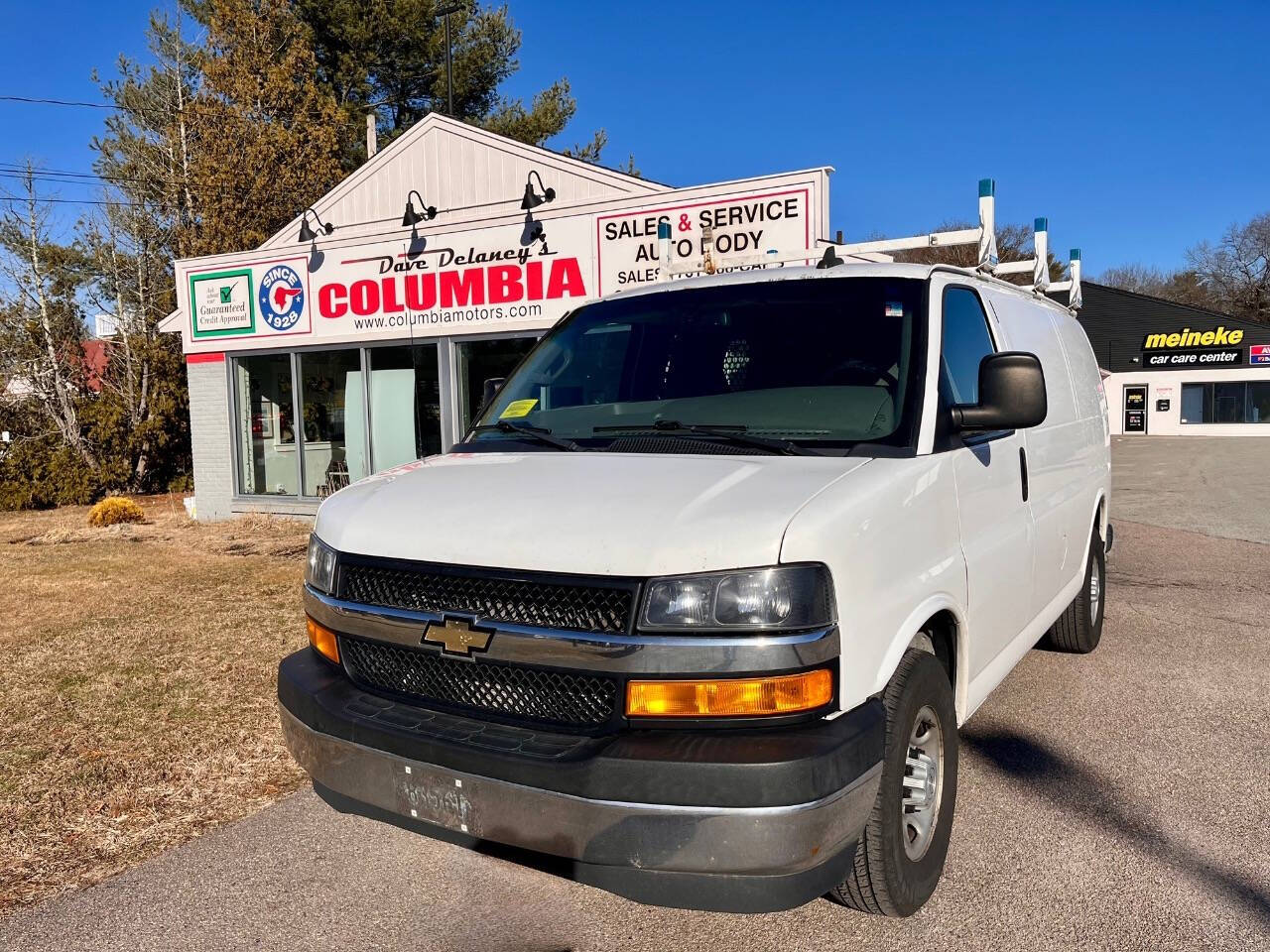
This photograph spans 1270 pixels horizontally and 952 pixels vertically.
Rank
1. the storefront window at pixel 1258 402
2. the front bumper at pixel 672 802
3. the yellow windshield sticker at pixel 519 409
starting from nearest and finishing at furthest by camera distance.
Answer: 1. the front bumper at pixel 672 802
2. the yellow windshield sticker at pixel 519 409
3. the storefront window at pixel 1258 402

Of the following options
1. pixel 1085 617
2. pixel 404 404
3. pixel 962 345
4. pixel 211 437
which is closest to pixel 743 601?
pixel 962 345

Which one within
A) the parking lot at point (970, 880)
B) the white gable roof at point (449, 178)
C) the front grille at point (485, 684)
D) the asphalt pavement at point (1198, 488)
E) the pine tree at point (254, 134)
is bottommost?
the asphalt pavement at point (1198, 488)

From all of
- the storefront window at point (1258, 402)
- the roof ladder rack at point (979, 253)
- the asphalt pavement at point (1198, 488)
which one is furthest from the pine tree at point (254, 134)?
the storefront window at point (1258, 402)

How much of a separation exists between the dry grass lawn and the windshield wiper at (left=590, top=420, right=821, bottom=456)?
2.29 meters

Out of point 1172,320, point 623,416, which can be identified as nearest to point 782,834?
point 623,416

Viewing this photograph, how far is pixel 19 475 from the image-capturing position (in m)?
19.3

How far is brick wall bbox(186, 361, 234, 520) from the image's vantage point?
47.7 feet

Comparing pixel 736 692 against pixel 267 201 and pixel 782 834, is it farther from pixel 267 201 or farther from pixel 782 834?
pixel 267 201

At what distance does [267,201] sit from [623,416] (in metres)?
19.7

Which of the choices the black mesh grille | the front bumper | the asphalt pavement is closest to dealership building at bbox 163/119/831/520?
the asphalt pavement

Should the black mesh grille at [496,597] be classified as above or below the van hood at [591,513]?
below

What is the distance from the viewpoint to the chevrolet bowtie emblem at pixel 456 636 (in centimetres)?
266

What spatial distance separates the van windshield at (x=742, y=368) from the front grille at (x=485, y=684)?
0.96 metres

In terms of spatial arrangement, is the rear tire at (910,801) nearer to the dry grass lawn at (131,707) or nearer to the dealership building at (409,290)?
the dry grass lawn at (131,707)
